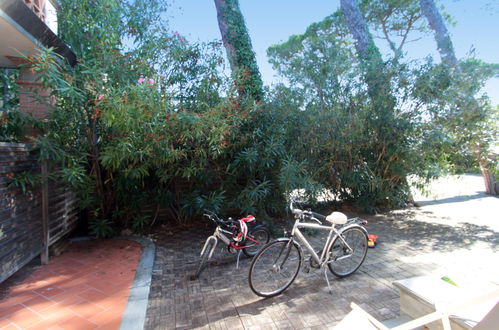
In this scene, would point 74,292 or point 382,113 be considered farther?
point 382,113

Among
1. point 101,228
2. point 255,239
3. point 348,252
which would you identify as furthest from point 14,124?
point 348,252

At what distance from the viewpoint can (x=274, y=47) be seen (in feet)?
43.6

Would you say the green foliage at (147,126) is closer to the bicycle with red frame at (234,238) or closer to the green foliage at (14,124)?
the green foliage at (14,124)

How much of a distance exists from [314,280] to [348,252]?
52 cm

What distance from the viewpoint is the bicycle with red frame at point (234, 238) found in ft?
12.0

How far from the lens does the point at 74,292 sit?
126 inches

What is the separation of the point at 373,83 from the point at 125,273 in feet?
19.1

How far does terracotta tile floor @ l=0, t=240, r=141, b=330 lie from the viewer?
2.64 m

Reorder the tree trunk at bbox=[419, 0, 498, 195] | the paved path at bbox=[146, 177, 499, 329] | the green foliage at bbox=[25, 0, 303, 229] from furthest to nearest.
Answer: the tree trunk at bbox=[419, 0, 498, 195] < the green foliage at bbox=[25, 0, 303, 229] < the paved path at bbox=[146, 177, 499, 329]

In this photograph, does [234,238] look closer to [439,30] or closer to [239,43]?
[239,43]

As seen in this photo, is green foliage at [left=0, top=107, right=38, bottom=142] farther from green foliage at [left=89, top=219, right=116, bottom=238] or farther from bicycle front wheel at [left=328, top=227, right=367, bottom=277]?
bicycle front wheel at [left=328, top=227, right=367, bottom=277]

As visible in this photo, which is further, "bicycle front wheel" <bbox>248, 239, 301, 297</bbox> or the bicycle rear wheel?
the bicycle rear wheel

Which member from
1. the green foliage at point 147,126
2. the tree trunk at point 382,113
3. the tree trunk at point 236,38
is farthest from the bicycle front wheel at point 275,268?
the tree trunk at point 236,38

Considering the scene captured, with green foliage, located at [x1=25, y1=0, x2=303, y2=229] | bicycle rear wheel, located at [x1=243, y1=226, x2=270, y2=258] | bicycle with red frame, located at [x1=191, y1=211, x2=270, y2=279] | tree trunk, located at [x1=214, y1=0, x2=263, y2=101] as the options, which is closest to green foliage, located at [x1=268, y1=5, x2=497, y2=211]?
green foliage, located at [x1=25, y1=0, x2=303, y2=229]
